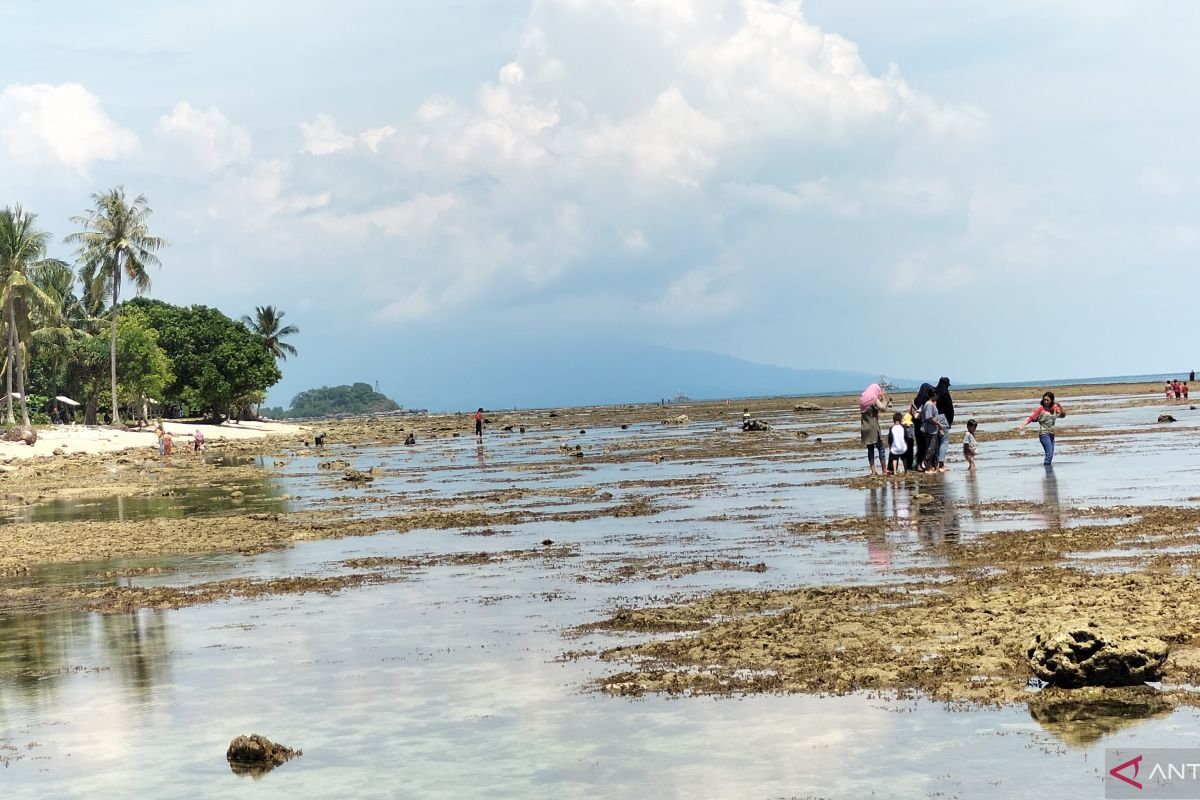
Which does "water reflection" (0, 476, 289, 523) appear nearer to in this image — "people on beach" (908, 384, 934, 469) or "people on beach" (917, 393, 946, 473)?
"people on beach" (908, 384, 934, 469)

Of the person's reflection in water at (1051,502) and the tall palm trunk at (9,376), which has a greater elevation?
the tall palm trunk at (9,376)

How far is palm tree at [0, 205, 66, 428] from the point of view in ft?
253

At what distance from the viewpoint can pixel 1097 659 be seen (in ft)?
31.9

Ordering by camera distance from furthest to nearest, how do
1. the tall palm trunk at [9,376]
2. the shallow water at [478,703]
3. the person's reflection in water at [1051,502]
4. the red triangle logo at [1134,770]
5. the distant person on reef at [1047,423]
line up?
1. the tall palm trunk at [9,376]
2. the distant person on reef at [1047,423]
3. the person's reflection in water at [1051,502]
4. the shallow water at [478,703]
5. the red triangle logo at [1134,770]

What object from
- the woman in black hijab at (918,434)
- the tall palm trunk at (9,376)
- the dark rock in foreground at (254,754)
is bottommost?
the dark rock in foreground at (254,754)

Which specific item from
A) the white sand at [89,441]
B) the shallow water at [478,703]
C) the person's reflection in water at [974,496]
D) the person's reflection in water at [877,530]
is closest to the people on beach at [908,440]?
the person's reflection in water at [974,496]

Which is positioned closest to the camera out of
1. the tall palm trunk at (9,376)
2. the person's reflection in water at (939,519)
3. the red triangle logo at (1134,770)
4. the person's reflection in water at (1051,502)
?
the red triangle logo at (1134,770)

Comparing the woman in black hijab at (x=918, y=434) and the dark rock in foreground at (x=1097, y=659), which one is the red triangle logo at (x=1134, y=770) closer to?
the dark rock in foreground at (x=1097, y=659)

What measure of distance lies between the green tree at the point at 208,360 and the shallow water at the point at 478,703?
92939 mm

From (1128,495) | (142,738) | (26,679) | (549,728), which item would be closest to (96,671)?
(26,679)

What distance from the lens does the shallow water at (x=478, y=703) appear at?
848 cm

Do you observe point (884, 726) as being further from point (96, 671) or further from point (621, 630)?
point (96, 671)

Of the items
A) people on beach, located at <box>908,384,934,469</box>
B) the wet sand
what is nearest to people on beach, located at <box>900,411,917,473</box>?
people on beach, located at <box>908,384,934,469</box>

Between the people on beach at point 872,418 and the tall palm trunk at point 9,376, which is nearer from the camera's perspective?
the people on beach at point 872,418
